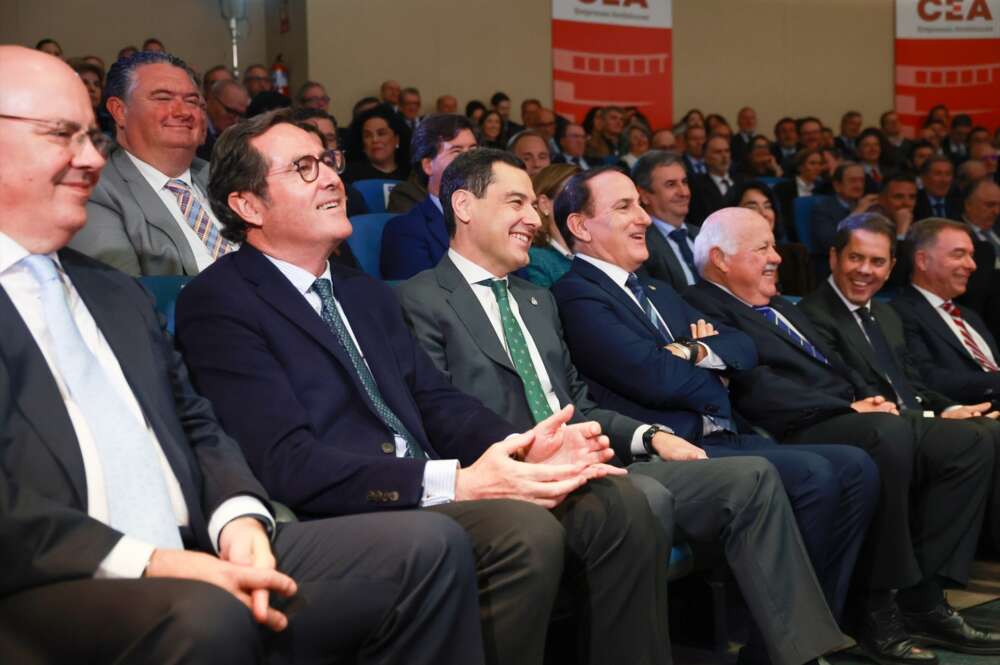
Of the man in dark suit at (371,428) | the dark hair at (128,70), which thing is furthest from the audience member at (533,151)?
the man in dark suit at (371,428)

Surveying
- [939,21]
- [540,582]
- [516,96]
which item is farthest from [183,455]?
[939,21]

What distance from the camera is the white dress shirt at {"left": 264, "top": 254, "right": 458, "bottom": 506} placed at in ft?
6.80

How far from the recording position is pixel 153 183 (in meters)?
3.11

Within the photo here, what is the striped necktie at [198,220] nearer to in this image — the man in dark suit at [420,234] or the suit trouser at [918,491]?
the man in dark suit at [420,234]

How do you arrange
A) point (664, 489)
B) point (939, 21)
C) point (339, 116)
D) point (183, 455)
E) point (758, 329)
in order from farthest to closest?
point (939, 21)
point (339, 116)
point (758, 329)
point (664, 489)
point (183, 455)

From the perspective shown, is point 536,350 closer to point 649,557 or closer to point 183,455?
point 649,557

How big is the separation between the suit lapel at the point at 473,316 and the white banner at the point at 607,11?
8.27 metres

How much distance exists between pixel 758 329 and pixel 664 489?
1194 millimetres

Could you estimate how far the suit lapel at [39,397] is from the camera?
5.28ft

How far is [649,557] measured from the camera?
222 cm

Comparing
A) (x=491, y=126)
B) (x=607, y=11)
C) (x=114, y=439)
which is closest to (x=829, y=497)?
(x=114, y=439)

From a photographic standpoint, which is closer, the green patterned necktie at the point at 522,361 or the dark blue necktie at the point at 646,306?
the green patterned necktie at the point at 522,361

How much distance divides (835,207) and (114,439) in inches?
239

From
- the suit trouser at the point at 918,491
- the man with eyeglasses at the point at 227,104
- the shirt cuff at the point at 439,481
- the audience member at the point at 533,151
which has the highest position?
the man with eyeglasses at the point at 227,104
